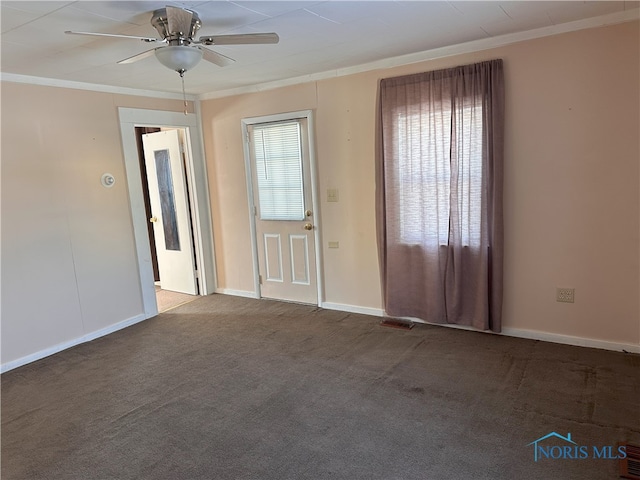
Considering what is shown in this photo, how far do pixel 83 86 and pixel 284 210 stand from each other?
2.26 m

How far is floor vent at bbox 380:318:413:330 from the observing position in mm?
3926

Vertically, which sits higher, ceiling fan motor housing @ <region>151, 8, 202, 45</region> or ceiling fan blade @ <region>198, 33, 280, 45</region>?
ceiling fan motor housing @ <region>151, 8, 202, 45</region>

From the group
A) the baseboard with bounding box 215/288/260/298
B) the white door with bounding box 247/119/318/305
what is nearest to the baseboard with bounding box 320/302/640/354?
the white door with bounding box 247/119/318/305

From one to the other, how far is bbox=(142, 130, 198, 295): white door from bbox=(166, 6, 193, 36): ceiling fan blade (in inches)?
114

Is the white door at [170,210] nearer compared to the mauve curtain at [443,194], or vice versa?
the mauve curtain at [443,194]

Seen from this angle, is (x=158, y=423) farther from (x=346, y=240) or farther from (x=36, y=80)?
(x=36, y=80)

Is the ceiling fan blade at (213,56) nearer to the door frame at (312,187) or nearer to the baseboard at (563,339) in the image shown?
the door frame at (312,187)

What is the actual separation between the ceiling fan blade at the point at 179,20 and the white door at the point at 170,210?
2.89m

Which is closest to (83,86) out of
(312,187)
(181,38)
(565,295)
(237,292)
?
(181,38)

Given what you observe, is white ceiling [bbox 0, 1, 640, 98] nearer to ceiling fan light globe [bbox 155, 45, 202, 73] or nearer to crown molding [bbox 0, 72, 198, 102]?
crown molding [bbox 0, 72, 198, 102]

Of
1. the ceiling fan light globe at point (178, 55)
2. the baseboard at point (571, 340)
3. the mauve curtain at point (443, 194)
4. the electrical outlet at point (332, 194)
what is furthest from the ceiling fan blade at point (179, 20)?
the baseboard at point (571, 340)

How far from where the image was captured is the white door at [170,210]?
17.0 ft
